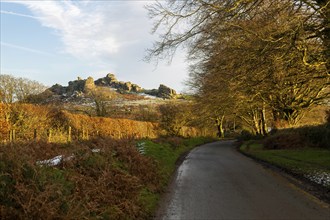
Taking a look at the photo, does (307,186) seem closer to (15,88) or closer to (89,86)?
(15,88)

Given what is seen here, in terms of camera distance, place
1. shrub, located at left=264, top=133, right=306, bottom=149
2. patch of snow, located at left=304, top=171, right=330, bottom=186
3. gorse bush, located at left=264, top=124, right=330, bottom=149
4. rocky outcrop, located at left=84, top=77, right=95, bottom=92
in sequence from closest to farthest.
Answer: patch of snow, located at left=304, top=171, right=330, bottom=186 < gorse bush, located at left=264, top=124, right=330, bottom=149 < shrub, located at left=264, top=133, right=306, bottom=149 < rocky outcrop, located at left=84, top=77, right=95, bottom=92

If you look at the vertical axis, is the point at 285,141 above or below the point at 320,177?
above

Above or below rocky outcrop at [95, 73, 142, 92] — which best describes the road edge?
below

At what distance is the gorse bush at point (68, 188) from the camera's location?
538 cm

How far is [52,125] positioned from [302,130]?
57.9 feet

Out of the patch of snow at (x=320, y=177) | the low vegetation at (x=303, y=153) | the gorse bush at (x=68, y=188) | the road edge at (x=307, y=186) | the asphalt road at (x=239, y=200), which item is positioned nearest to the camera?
the gorse bush at (x=68, y=188)

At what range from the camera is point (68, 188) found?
6.66 meters

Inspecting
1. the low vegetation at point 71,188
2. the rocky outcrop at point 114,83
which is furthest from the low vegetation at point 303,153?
the rocky outcrop at point 114,83

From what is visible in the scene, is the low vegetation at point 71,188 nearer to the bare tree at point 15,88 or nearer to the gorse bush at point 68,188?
the gorse bush at point 68,188

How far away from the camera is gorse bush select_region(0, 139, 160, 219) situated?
5383 millimetres

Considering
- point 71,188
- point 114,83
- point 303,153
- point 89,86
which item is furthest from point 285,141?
point 114,83

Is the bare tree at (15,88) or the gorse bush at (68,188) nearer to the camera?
the gorse bush at (68,188)

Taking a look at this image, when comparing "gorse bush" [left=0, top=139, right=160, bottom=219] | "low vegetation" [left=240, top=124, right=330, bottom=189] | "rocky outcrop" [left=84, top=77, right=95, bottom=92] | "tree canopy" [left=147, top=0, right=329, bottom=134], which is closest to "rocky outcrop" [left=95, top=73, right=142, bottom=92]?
"rocky outcrop" [left=84, top=77, right=95, bottom=92]

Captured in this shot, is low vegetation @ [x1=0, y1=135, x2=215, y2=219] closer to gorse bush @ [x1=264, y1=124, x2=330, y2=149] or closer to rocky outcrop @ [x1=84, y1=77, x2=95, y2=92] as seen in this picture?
gorse bush @ [x1=264, y1=124, x2=330, y2=149]
